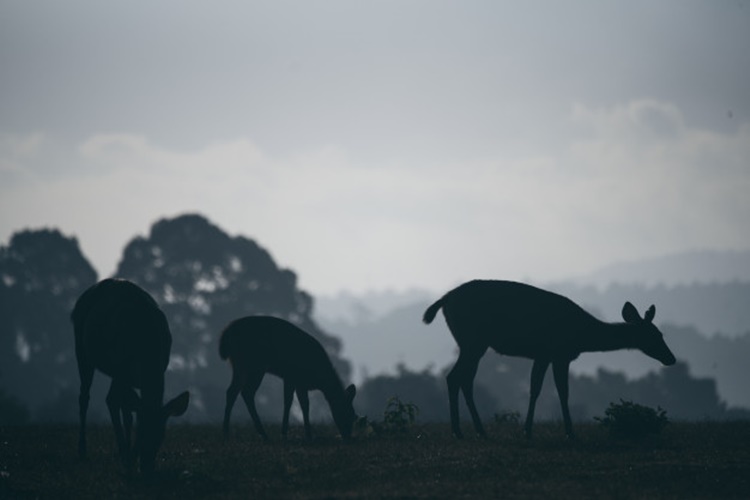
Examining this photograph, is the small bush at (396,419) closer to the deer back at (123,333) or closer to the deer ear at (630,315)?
the deer ear at (630,315)

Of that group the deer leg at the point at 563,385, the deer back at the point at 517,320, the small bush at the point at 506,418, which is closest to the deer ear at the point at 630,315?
the deer back at the point at 517,320

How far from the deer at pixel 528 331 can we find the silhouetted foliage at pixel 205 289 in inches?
1921

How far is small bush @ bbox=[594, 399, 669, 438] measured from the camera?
66.2 feet

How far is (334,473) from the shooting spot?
1689 centimetres

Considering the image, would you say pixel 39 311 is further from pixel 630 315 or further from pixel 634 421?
pixel 634 421

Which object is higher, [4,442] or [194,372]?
[194,372]

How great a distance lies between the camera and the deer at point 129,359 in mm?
16406

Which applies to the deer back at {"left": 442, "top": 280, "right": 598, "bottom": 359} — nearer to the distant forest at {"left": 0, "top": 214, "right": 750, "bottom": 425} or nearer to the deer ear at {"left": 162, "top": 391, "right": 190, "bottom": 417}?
the deer ear at {"left": 162, "top": 391, "right": 190, "bottom": 417}

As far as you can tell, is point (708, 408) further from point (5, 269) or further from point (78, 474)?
point (78, 474)

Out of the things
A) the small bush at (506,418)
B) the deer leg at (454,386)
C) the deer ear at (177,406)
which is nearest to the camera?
the deer ear at (177,406)

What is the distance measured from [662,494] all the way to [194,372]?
57843mm

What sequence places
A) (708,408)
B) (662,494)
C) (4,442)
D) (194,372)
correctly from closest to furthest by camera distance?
(662,494), (4,442), (194,372), (708,408)

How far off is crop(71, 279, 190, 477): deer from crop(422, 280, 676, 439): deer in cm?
636

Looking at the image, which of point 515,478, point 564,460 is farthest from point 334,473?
point 564,460
